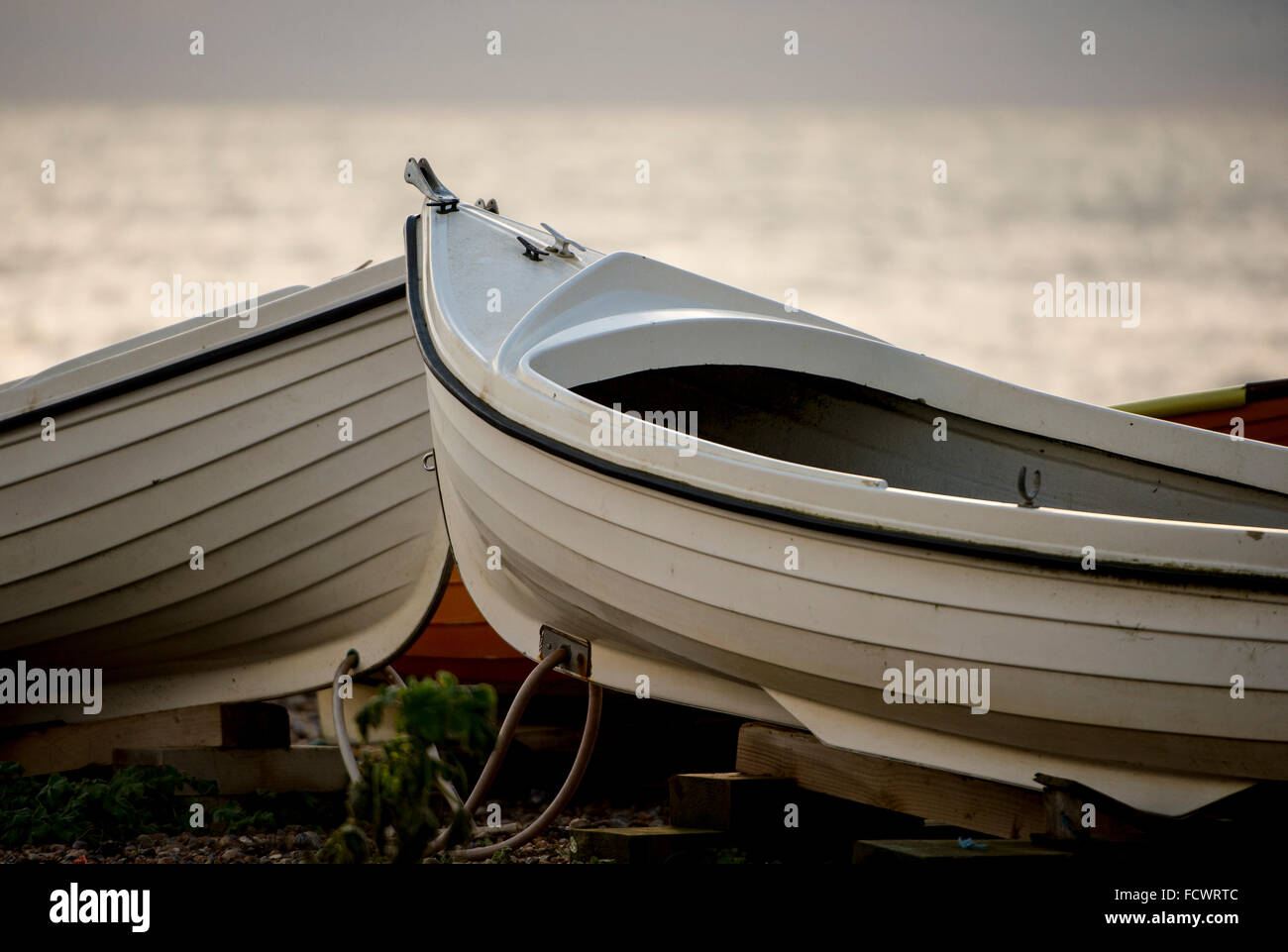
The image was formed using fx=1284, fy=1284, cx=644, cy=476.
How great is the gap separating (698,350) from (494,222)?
5.14ft

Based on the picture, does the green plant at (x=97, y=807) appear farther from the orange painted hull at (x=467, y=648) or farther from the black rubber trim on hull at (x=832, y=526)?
the black rubber trim on hull at (x=832, y=526)

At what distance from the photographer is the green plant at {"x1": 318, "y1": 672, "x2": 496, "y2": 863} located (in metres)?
2.73

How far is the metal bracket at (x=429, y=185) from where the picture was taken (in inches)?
204

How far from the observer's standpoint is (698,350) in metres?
4.14

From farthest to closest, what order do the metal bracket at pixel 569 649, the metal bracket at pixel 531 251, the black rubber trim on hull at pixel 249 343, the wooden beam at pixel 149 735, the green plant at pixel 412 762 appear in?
the wooden beam at pixel 149 735, the metal bracket at pixel 531 251, the black rubber trim on hull at pixel 249 343, the metal bracket at pixel 569 649, the green plant at pixel 412 762

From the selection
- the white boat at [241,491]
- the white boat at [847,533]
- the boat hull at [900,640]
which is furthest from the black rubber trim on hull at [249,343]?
the boat hull at [900,640]

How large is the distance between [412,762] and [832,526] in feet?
3.48

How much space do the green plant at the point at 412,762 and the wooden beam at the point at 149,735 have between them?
8.46 ft

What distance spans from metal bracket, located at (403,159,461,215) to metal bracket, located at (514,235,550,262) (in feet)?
1.02

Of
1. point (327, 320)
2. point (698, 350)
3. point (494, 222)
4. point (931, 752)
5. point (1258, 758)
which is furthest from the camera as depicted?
point (494, 222)

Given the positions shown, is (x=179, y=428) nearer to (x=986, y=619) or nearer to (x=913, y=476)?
(x=913, y=476)

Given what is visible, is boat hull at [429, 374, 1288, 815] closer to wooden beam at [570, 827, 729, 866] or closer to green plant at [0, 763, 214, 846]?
wooden beam at [570, 827, 729, 866]

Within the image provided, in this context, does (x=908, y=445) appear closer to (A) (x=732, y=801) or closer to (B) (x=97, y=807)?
(A) (x=732, y=801)
